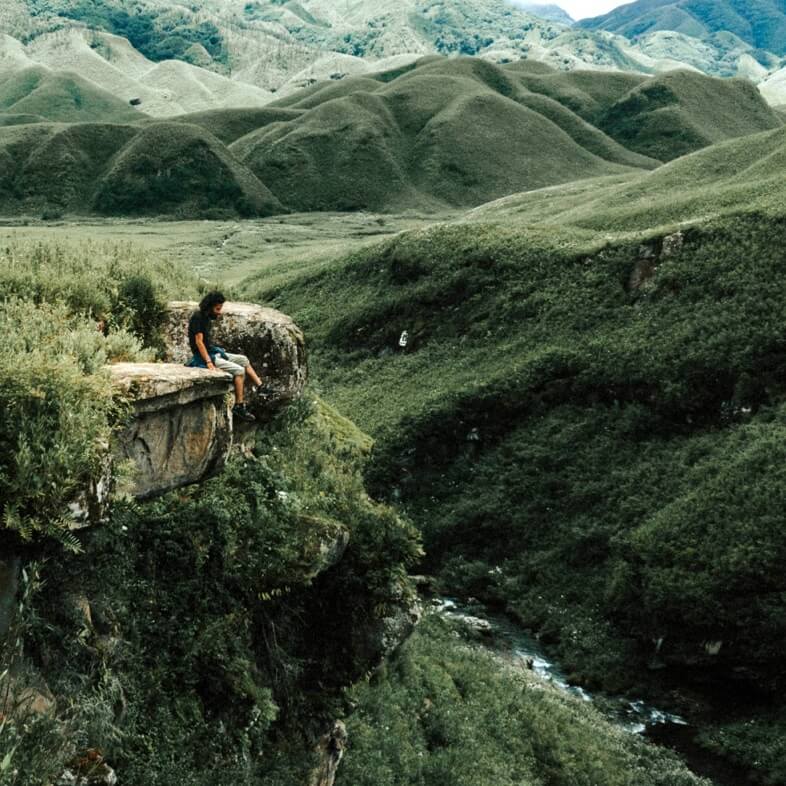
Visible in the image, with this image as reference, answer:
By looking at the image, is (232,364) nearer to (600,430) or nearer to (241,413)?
(241,413)

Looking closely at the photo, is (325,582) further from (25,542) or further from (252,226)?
(252,226)

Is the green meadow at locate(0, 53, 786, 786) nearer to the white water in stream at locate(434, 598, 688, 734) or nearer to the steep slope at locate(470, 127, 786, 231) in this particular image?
the steep slope at locate(470, 127, 786, 231)

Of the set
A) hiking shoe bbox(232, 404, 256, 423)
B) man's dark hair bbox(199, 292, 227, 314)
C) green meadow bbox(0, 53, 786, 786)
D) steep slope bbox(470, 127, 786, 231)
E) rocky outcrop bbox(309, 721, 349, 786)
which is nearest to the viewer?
green meadow bbox(0, 53, 786, 786)

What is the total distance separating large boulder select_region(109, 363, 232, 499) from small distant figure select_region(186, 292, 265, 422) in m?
1.34

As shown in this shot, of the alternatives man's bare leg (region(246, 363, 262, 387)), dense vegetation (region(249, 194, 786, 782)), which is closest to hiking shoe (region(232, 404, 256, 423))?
man's bare leg (region(246, 363, 262, 387))

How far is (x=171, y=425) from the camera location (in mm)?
11148

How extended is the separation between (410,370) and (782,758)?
3191cm

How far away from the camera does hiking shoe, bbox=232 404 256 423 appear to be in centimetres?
1438

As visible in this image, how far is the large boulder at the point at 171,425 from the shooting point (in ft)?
34.3

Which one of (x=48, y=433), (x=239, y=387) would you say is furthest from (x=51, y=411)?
(x=239, y=387)

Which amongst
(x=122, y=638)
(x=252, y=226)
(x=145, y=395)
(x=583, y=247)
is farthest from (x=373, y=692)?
(x=252, y=226)

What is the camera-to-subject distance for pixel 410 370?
168 feet

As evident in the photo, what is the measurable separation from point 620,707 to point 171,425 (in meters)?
23.7

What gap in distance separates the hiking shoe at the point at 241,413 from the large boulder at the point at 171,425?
6.39 feet
